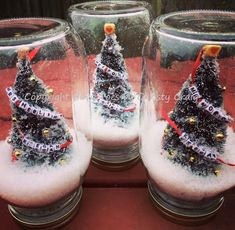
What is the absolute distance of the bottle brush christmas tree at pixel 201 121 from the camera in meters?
0.52

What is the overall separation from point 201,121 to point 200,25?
0.58ft

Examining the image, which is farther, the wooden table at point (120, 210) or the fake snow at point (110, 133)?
the fake snow at point (110, 133)

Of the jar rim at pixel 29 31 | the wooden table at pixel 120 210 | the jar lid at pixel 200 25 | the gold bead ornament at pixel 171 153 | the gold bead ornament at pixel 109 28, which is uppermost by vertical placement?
the jar lid at pixel 200 25

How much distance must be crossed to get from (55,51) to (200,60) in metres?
0.26

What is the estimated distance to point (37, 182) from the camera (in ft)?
Answer: 1.80

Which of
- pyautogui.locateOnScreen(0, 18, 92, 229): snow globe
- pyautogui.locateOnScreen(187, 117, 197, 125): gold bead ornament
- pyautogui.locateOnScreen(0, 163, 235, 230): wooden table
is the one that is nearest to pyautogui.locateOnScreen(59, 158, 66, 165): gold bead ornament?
pyautogui.locateOnScreen(0, 18, 92, 229): snow globe

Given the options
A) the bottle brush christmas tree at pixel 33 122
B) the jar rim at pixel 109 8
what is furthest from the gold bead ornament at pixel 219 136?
the jar rim at pixel 109 8

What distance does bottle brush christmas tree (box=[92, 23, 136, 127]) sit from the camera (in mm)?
722

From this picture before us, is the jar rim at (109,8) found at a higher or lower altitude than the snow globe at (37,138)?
higher

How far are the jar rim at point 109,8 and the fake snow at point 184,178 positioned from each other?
36 centimetres

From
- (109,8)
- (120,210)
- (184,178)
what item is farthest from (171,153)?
(109,8)

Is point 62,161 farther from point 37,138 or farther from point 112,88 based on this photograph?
point 112,88

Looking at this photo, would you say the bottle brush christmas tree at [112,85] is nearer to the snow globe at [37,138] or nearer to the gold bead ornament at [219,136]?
the snow globe at [37,138]

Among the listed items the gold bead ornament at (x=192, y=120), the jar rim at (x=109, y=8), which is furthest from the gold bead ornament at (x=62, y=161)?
the jar rim at (x=109, y=8)
